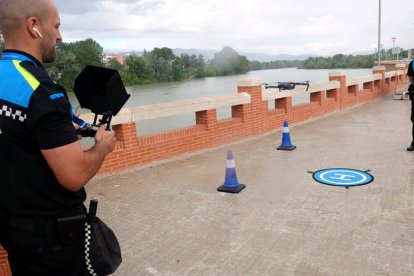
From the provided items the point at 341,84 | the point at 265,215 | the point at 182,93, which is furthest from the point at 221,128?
the point at 182,93

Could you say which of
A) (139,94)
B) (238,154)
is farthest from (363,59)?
(238,154)

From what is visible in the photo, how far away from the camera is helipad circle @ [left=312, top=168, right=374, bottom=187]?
5.78 metres

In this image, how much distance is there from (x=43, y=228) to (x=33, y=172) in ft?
0.92

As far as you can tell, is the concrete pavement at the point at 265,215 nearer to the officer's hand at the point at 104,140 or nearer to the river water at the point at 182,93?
the river water at the point at 182,93

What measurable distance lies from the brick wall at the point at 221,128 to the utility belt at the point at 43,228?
4723 mm

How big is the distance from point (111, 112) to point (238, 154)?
5.98m

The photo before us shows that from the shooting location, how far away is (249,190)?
5.66 metres

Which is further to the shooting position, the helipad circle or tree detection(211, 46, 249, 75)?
tree detection(211, 46, 249, 75)

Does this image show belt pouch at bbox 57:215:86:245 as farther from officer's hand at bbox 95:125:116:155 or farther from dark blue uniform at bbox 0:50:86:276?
officer's hand at bbox 95:125:116:155

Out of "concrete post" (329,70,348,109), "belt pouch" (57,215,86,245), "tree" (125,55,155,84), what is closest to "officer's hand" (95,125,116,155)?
"belt pouch" (57,215,86,245)

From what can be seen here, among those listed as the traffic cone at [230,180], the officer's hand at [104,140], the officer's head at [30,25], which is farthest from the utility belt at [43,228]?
the traffic cone at [230,180]

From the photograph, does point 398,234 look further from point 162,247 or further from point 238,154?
point 238,154

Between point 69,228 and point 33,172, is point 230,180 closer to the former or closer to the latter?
point 69,228

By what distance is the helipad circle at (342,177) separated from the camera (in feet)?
19.0
